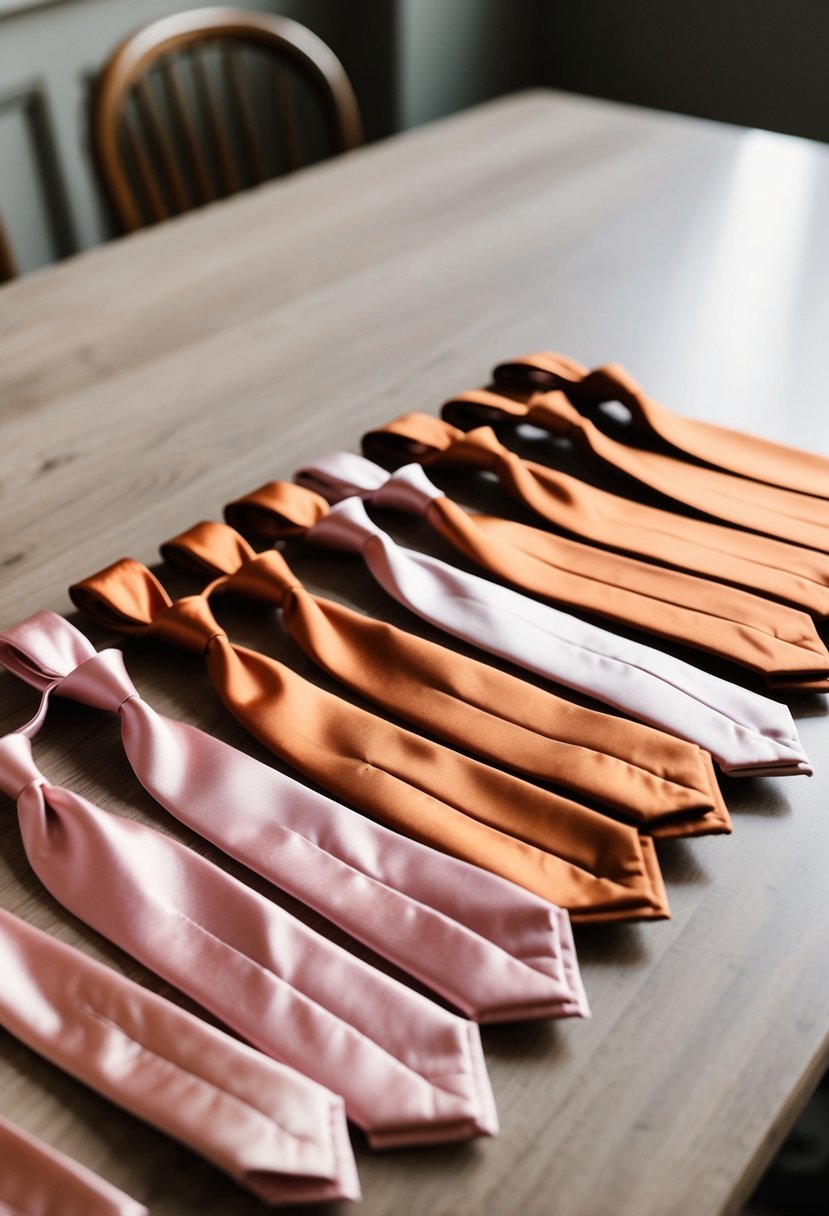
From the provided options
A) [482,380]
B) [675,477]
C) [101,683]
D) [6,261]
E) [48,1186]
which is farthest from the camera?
[6,261]

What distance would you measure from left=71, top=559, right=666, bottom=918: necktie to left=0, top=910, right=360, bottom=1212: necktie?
6.4 inches

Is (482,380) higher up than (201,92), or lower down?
lower down

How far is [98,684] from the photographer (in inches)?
29.1

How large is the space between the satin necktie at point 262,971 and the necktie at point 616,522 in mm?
381

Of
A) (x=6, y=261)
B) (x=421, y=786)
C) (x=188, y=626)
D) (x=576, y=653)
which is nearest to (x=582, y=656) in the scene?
(x=576, y=653)

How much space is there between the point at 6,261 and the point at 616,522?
1.00 metres

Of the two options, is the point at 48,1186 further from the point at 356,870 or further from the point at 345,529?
the point at 345,529

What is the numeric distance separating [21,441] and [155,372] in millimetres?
164

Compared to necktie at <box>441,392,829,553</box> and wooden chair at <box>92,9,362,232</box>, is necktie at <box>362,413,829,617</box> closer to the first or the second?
necktie at <box>441,392,829,553</box>

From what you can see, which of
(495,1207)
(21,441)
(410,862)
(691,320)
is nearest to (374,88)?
(691,320)

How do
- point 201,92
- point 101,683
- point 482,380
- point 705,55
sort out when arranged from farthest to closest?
point 705,55 → point 201,92 → point 482,380 → point 101,683

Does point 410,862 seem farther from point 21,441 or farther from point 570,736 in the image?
point 21,441

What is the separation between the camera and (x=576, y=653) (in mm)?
780

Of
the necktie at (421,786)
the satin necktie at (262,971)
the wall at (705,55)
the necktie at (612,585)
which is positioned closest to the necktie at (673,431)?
the necktie at (612,585)
